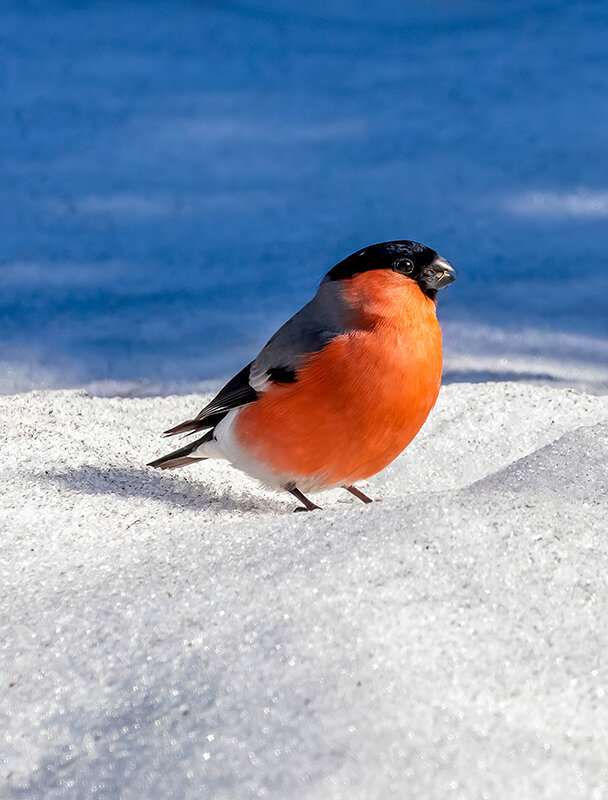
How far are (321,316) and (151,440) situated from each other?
1.04 meters

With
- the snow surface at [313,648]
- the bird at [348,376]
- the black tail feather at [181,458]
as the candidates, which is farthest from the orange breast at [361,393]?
the black tail feather at [181,458]

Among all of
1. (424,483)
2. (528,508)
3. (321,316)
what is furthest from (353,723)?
(424,483)

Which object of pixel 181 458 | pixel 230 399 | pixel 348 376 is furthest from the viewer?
pixel 181 458

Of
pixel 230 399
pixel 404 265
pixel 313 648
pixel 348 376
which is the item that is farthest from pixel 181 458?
pixel 313 648

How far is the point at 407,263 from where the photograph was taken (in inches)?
83.4

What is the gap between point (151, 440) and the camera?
9.71 ft

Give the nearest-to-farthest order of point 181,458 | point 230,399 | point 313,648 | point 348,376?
1. point 313,648
2. point 348,376
3. point 230,399
4. point 181,458

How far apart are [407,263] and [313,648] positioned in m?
1.05

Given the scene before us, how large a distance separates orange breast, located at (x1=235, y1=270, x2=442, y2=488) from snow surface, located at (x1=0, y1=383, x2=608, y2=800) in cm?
20

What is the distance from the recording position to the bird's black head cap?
2.12 metres

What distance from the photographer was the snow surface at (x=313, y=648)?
45.6 inches

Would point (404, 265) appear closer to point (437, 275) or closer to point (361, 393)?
point (437, 275)

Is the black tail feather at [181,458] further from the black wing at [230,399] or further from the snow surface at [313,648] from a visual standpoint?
the snow surface at [313,648]

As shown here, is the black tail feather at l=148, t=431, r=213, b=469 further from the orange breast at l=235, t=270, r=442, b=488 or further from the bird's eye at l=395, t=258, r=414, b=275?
the bird's eye at l=395, t=258, r=414, b=275
